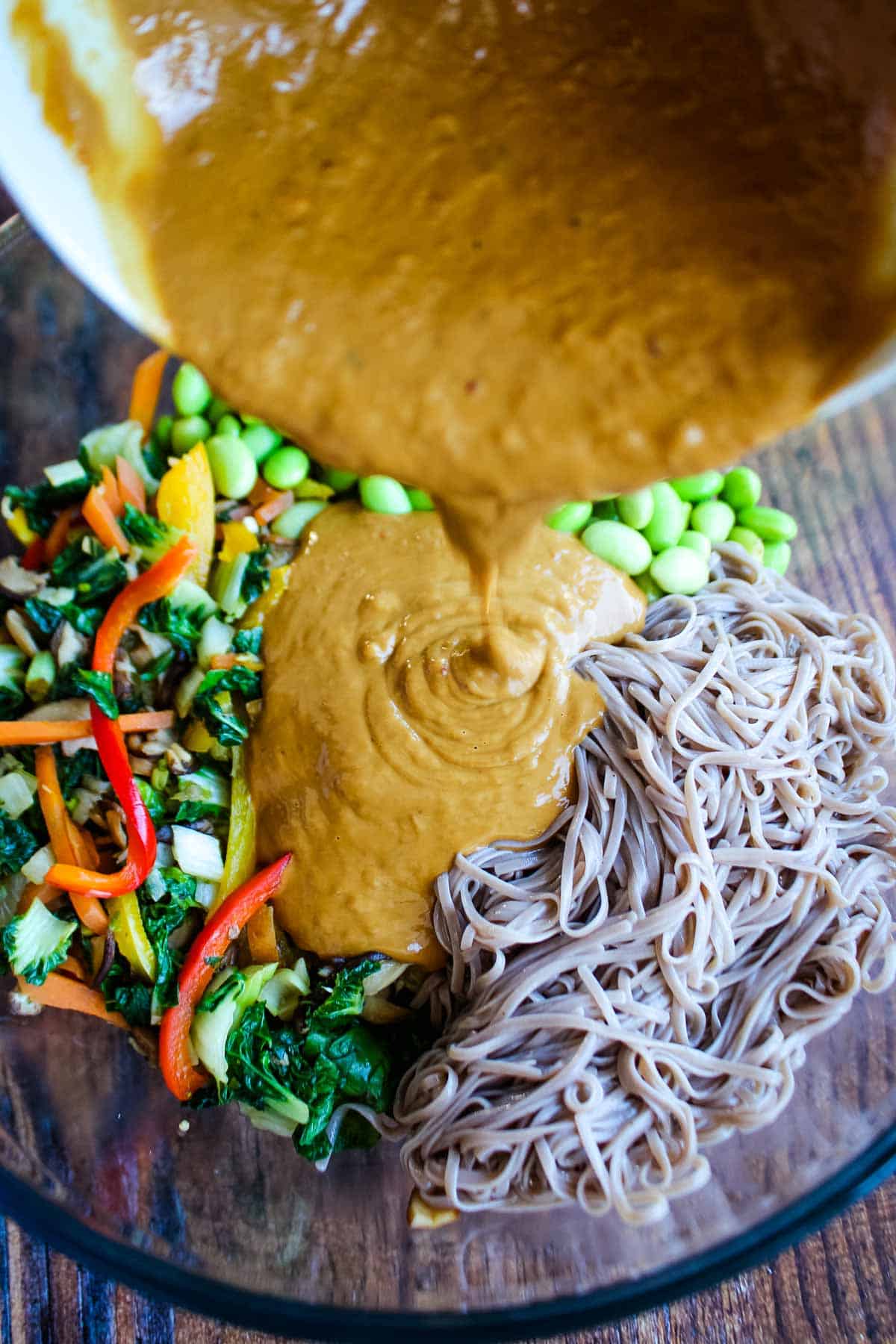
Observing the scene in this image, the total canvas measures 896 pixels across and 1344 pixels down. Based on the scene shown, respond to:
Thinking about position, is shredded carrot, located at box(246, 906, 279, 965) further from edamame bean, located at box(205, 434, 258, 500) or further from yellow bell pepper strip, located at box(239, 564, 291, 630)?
edamame bean, located at box(205, 434, 258, 500)

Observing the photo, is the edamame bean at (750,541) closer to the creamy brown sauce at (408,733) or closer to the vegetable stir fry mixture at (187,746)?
the vegetable stir fry mixture at (187,746)

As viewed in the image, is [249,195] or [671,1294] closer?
[249,195]

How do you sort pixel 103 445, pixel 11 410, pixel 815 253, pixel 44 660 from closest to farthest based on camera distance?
pixel 815 253
pixel 44 660
pixel 103 445
pixel 11 410

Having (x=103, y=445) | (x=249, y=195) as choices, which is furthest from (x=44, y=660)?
(x=249, y=195)

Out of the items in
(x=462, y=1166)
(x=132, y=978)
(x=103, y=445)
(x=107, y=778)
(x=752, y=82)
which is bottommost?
(x=462, y=1166)

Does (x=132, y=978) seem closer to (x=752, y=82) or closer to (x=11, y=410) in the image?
(x=11, y=410)

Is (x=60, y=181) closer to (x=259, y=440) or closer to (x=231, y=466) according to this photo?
(x=231, y=466)

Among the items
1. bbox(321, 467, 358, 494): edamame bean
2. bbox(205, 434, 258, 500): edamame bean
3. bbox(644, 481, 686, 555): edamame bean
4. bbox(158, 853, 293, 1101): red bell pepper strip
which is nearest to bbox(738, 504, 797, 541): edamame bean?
bbox(644, 481, 686, 555): edamame bean

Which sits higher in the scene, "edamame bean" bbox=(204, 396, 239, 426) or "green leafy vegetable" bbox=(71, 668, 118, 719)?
"edamame bean" bbox=(204, 396, 239, 426)

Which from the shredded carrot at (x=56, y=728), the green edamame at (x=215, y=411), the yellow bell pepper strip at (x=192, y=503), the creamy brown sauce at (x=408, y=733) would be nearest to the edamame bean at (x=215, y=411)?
the green edamame at (x=215, y=411)
